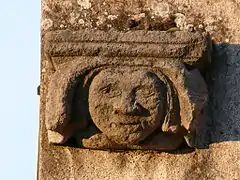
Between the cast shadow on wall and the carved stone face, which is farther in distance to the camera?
the cast shadow on wall

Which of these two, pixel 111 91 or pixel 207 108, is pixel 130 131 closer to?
pixel 111 91

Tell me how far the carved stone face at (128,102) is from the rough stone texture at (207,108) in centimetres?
14

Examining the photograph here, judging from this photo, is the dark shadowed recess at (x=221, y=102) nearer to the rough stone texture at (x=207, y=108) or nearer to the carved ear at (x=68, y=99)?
the rough stone texture at (x=207, y=108)

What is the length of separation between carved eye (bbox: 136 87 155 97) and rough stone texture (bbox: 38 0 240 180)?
0.73ft

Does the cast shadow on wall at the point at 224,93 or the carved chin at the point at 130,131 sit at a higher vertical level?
the cast shadow on wall at the point at 224,93

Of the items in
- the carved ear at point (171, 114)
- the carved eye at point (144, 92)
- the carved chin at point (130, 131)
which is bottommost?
the carved chin at point (130, 131)

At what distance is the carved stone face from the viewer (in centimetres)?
403

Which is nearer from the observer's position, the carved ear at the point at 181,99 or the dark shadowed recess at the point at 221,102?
the carved ear at the point at 181,99

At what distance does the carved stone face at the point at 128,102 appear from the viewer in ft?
13.2

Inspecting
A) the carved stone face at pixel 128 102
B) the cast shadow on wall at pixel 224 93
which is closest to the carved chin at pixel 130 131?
the carved stone face at pixel 128 102

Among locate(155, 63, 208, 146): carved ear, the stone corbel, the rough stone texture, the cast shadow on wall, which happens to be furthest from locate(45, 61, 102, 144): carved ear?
the cast shadow on wall

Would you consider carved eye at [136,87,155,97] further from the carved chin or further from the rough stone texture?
the rough stone texture

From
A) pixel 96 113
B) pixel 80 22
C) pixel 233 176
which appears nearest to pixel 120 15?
pixel 80 22

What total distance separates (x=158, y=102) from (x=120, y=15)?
407 millimetres
